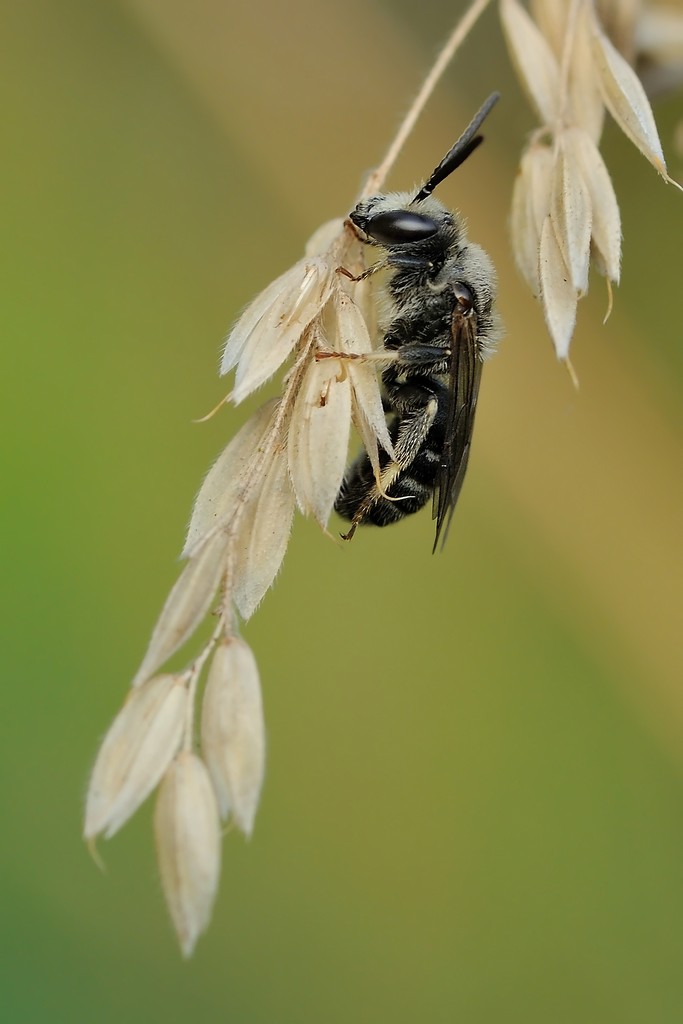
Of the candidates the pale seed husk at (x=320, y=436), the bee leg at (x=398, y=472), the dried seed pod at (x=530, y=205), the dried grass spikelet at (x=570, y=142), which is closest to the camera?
the pale seed husk at (x=320, y=436)

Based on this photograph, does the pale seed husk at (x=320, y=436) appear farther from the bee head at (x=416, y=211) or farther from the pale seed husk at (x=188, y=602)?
the bee head at (x=416, y=211)

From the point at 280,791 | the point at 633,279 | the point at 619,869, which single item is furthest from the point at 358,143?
the point at 619,869

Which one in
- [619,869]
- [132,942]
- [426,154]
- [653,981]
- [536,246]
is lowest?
[653,981]

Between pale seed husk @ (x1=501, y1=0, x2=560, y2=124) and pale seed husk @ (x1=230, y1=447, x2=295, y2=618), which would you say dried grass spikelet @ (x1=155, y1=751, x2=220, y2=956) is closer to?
pale seed husk @ (x1=230, y1=447, x2=295, y2=618)

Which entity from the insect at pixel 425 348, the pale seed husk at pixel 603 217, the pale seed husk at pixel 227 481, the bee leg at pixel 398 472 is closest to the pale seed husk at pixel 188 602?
the pale seed husk at pixel 227 481

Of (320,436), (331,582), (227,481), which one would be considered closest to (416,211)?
(320,436)

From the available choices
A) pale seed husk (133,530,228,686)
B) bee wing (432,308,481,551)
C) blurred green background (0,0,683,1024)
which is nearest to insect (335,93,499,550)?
bee wing (432,308,481,551)

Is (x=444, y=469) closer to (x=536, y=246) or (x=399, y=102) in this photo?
(x=536, y=246)
